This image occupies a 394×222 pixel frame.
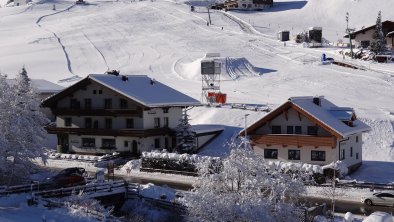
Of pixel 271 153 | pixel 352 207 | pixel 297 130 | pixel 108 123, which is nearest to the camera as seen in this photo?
pixel 352 207

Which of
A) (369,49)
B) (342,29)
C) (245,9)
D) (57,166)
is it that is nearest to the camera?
(57,166)

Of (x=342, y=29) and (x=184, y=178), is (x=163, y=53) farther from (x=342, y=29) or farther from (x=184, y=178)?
(x=184, y=178)

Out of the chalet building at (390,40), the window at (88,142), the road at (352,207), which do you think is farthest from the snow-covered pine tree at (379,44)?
the road at (352,207)

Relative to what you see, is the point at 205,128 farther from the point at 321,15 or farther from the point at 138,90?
the point at 321,15

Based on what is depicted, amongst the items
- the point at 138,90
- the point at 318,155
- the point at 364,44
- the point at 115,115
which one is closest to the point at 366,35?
the point at 364,44

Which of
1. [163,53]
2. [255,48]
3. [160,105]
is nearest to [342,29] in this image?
[255,48]

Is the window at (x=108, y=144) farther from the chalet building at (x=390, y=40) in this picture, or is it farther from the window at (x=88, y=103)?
the chalet building at (x=390, y=40)
